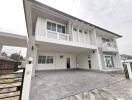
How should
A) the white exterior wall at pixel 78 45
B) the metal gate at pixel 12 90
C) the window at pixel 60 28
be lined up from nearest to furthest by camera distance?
the metal gate at pixel 12 90
the white exterior wall at pixel 78 45
the window at pixel 60 28

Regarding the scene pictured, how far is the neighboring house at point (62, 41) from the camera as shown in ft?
24.3

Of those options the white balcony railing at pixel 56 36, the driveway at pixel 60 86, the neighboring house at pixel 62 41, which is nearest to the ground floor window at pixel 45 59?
the neighboring house at pixel 62 41

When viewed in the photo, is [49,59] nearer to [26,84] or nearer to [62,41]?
[62,41]

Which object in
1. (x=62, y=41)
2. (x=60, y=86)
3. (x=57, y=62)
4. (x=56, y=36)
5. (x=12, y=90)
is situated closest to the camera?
(x=12, y=90)

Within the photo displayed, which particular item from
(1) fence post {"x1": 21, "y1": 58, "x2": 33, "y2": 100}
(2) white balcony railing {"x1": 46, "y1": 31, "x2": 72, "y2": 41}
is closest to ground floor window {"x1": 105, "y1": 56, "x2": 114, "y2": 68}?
(2) white balcony railing {"x1": 46, "y1": 31, "x2": 72, "y2": 41}

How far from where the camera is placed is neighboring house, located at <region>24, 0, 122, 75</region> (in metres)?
7.42

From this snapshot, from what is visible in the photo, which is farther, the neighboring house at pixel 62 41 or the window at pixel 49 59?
the window at pixel 49 59

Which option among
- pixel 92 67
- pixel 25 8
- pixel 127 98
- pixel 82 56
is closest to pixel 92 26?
pixel 82 56

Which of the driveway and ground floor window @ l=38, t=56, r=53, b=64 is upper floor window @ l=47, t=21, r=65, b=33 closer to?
ground floor window @ l=38, t=56, r=53, b=64

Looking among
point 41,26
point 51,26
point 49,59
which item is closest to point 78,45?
point 51,26

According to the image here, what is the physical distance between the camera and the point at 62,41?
8180 millimetres

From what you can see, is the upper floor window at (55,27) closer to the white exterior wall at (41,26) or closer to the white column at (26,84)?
the white exterior wall at (41,26)

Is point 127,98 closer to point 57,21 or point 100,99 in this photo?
point 100,99

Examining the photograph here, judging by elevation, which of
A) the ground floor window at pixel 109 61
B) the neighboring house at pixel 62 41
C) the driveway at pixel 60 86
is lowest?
the driveway at pixel 60 86
